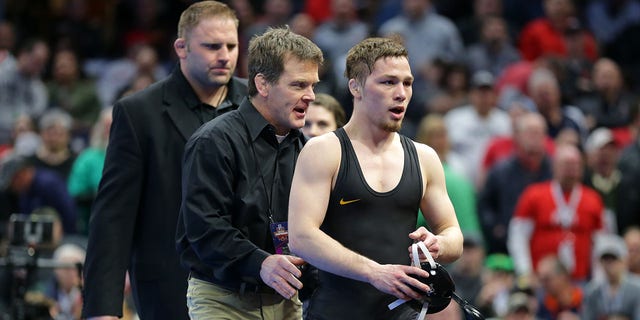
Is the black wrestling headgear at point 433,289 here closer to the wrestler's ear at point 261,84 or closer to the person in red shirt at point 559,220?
the wrestler's ear at point 261,84

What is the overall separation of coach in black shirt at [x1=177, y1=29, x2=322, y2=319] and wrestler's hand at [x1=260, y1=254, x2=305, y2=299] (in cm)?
10

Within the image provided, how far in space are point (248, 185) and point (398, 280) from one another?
0.91 m

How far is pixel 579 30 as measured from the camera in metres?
13.2

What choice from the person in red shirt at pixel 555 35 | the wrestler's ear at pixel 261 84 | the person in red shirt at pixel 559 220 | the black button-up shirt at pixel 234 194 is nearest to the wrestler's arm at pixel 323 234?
the black button-up shirt at pixel 234 194

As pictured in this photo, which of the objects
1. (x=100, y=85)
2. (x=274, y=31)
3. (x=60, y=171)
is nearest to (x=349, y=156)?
(x=274, y=31)

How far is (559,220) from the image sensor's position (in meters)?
10.1

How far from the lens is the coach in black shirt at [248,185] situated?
4.87 meters

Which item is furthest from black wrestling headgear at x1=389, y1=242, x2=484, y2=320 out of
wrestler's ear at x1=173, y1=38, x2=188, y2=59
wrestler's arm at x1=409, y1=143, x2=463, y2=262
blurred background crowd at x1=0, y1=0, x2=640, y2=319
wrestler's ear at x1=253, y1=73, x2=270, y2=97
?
blurred background crowd at x1=0, y1=0, x2=640, y2=319

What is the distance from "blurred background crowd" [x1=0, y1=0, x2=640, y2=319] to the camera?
9842mm

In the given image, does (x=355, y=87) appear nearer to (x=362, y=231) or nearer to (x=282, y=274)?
(x=362, y=231)

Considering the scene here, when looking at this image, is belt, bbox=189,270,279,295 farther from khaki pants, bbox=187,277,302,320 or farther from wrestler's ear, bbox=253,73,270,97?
wrestler's ear, bbox=253,73,270,97

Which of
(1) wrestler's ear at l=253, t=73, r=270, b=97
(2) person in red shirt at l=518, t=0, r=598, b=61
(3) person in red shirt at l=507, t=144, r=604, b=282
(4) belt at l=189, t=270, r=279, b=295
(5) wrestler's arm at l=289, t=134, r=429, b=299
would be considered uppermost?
(2) person in red shirt at l=518, t=0, r=598, b=61

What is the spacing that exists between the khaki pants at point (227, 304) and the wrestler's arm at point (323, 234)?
1.65 feet

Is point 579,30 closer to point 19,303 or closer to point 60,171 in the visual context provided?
point 60,171
